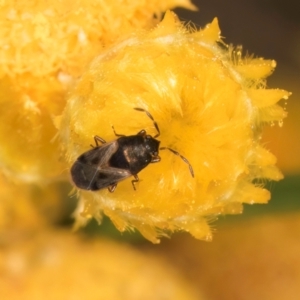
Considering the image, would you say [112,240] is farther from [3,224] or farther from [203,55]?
[203,55]

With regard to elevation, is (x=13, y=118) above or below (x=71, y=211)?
above

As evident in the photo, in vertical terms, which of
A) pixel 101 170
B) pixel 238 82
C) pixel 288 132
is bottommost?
pixel 288 132

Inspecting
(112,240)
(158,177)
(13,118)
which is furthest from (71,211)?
(158,177)

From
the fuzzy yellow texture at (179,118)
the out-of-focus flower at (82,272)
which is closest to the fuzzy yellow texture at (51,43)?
the fuzzy yellow texture at (179,118)

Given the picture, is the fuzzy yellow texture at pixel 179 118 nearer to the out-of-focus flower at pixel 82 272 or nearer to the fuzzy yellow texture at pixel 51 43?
the fuzzy yellow texture at pixel 51 43

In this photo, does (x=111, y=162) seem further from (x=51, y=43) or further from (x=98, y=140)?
(x=51, y=43)
